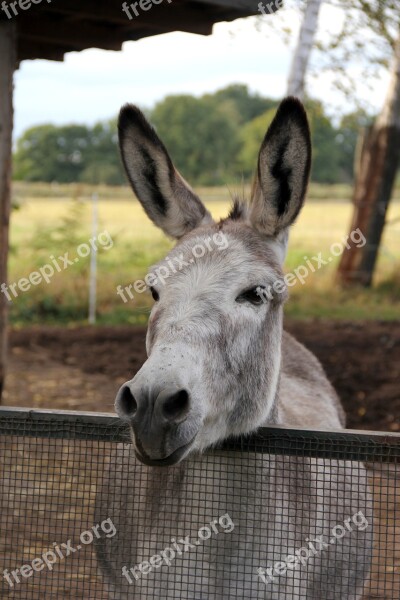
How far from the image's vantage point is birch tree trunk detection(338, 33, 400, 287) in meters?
16.1

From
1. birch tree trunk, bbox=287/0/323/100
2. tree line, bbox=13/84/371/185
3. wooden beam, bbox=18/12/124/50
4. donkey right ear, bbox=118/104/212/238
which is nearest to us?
donkey right ear, bbox=118/104/212/238

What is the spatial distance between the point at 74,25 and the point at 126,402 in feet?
15.4

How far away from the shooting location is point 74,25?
6.37m

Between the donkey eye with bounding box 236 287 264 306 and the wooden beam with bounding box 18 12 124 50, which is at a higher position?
the wooden beam with bounding box 18 12 124 50

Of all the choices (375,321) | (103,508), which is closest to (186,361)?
(103,508)

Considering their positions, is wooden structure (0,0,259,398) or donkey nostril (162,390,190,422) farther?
wooden structure (0,0,259,398)

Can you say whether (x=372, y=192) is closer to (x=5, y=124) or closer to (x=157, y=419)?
(x=5, y=124)

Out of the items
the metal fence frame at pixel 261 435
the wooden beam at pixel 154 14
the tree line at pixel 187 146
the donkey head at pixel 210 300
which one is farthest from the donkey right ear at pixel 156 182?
the tree line at pixel 187 146

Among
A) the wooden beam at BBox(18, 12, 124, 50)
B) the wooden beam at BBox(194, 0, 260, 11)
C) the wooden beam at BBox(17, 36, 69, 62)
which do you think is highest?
the wooden beam at BBox(194, 0, 260, 11)

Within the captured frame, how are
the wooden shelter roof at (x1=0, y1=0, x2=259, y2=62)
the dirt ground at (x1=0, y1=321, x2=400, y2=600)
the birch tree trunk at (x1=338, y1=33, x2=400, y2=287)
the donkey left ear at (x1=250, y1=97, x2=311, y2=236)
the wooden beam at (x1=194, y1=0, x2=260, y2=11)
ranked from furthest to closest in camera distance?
the birch tree trunk at (x1=338, y1=33, x2=400, y2=287), the dirt ground at (x1=0, y1=321, x2=400, y2=600), the wooden shelter roof at (x1=0, y1=0, x2=259, y2=62), the wooden beam at (x1=194, y1=0, x2=260, y2=11), the donkey left ear at (x1=250, y1=97, x2=311, y2=236)

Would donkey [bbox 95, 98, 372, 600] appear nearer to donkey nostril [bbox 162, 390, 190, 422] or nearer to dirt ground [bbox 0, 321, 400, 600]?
donkey nostril [bbox 162, 390, 190, 422]

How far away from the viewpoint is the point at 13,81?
6.34m

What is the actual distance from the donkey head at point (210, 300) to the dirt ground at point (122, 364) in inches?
208

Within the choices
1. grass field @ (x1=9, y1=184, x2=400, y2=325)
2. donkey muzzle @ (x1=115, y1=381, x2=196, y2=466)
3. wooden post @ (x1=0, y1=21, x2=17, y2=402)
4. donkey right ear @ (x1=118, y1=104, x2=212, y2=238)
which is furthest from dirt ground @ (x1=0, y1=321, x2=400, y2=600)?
donkey muzzle @ (x1=115, y1=381, x2=196, y2=466)
